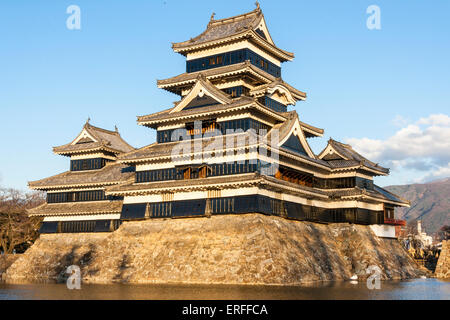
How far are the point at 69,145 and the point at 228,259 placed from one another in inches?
1222

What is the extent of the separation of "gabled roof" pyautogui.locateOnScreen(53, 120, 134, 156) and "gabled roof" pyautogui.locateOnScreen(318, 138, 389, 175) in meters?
24.3

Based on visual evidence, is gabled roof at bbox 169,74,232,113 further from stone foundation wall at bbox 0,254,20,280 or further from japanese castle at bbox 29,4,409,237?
stone foundation wall at bbox 0,254,20,280

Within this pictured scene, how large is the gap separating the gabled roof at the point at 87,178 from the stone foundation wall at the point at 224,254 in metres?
5.91

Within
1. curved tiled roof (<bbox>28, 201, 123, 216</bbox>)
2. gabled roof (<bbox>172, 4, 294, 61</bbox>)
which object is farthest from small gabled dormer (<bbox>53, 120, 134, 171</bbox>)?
gabled roof (<bbox>172, 4, 294, 61</bbox>)

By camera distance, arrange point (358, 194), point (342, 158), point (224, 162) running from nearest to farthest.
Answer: point (224, 162), point (358, 194), point (342, 158)

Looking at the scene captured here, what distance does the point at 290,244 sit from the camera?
134 feet

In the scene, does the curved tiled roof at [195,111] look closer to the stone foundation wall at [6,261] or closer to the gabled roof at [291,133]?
the gabled roof at [291,133]

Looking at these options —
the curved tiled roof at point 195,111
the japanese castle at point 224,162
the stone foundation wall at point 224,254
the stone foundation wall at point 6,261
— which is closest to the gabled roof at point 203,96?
the japanese castle at point 224,162

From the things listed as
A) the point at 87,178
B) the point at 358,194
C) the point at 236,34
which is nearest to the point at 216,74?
the point at 236,34

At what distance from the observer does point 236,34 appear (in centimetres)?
5106

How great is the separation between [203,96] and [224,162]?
7695 millimetres

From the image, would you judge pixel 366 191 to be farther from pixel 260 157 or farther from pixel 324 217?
pixel 260 157

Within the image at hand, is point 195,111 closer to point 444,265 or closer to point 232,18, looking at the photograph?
point 232,18

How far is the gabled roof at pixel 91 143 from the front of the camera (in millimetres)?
58944
